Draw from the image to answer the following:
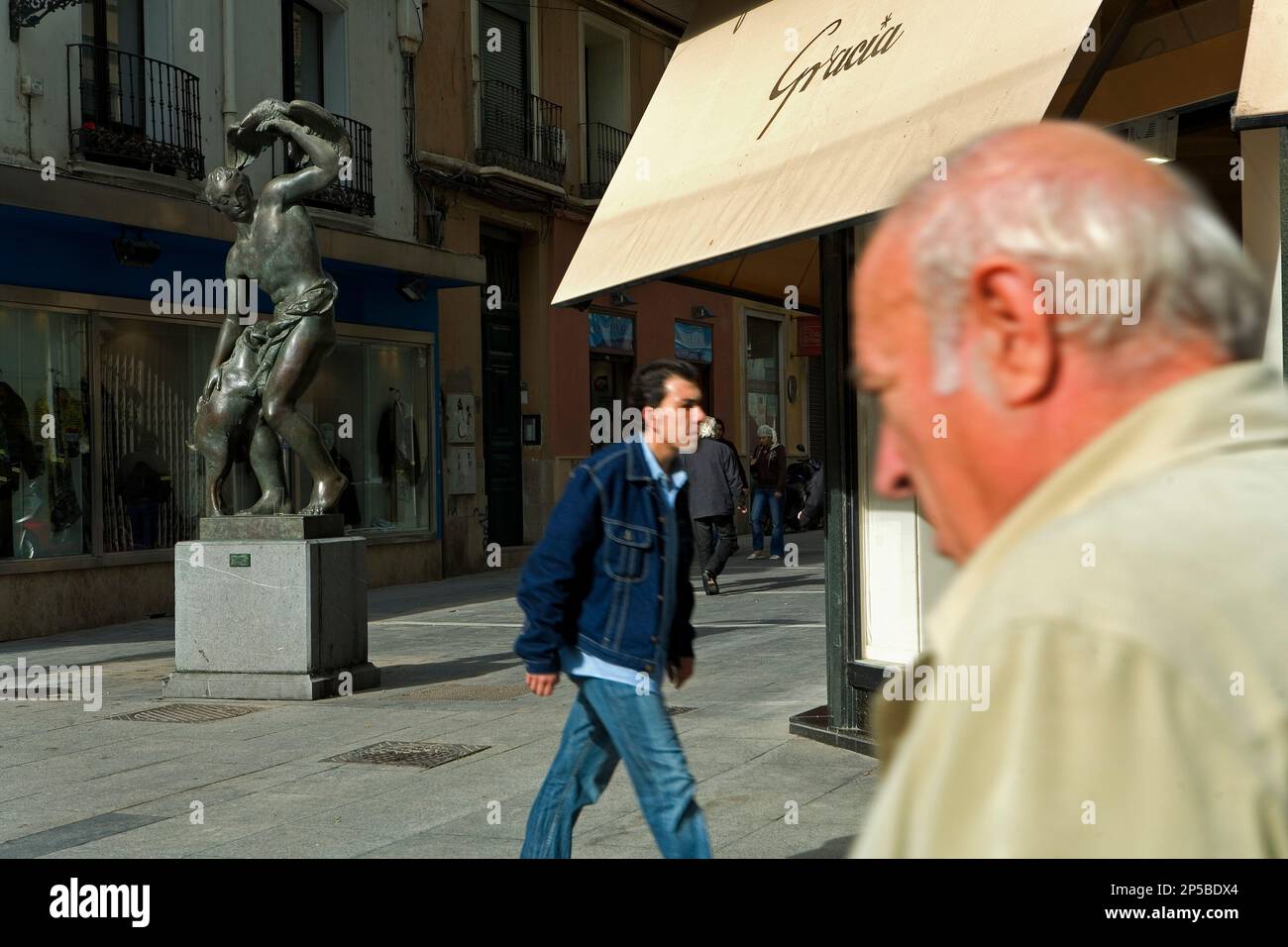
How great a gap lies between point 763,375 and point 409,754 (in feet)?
74.6

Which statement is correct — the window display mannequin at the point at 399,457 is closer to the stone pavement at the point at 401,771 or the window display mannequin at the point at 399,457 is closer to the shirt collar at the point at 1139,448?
the stone pavement at the point at 401,771

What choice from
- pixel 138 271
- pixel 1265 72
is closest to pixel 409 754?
pixel 1265 72

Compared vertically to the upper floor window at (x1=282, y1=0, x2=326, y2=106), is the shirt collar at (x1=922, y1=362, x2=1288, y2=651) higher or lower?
lower

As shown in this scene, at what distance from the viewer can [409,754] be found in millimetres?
7539

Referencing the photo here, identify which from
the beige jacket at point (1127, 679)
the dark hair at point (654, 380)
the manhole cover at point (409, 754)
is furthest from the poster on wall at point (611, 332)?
the beige jacket at point (1127, 679)

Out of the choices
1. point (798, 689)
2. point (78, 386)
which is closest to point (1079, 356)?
point (798, 689)

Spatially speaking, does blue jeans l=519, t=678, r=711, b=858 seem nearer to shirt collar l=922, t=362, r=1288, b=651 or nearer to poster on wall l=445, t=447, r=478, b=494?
shirt collar l=922, t=362, r=1288, b=651

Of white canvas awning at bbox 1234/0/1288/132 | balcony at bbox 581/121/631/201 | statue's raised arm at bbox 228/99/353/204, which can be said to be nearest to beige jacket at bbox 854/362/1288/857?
white canvas awning at bbox 1234/0/1288/132

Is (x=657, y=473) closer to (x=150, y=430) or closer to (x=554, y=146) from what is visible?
(x=150, y=430)

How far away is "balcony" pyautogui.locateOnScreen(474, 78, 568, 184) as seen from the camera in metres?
21.2

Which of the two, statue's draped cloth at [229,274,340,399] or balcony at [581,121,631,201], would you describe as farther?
balcony at [581,121,631,201]

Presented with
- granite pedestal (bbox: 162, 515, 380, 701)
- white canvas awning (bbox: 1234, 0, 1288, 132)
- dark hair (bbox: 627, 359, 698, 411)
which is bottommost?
granite pedestal (bbox: 162, 515, 380, 701)

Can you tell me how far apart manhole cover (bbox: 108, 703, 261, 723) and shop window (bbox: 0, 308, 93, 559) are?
534 cm
